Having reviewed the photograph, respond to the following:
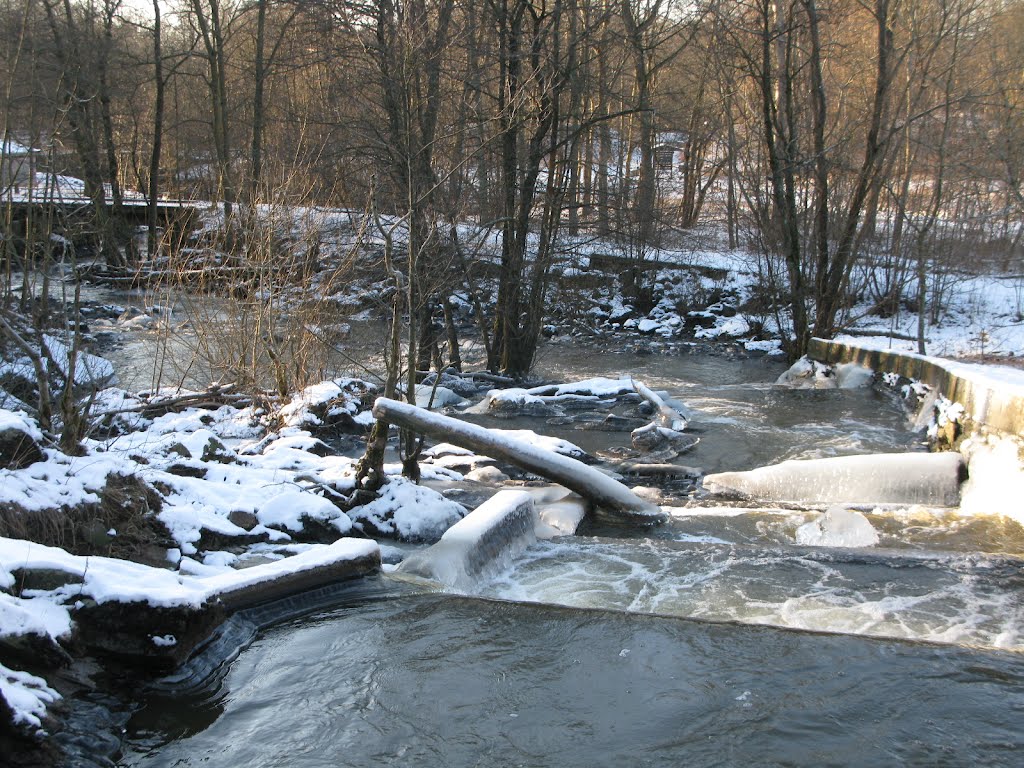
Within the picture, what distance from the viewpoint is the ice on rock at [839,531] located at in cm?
661

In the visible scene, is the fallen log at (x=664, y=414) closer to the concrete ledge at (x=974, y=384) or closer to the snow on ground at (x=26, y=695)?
the concrete ledge at (x=974, y=384)

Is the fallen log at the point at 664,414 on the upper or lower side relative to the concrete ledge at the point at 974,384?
lower

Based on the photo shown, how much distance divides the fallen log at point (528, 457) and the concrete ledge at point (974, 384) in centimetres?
338

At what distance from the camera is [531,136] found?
15.4m

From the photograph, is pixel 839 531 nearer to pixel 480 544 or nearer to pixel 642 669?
pixel 480 544

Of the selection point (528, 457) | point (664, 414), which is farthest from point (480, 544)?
point (664, 414)

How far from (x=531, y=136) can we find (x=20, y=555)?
12.9 metres

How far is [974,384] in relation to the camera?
9.06 m

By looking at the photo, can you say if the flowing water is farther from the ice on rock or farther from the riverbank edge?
the ice on rock

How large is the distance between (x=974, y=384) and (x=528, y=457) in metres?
5.04

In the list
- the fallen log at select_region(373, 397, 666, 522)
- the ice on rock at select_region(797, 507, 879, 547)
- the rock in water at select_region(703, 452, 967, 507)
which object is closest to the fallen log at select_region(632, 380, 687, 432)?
the rock in water at select_region(703, 452, 967, 507)

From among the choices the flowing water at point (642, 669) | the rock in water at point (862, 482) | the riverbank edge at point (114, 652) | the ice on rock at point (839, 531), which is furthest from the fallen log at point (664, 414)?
the riverbank edge at point (114, 652)

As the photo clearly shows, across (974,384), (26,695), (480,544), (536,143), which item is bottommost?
(480,544)

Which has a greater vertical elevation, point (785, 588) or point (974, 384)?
point (974, 384)
